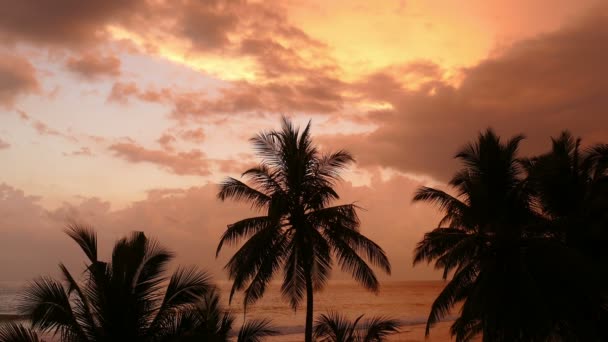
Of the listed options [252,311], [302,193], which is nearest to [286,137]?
[302,193]

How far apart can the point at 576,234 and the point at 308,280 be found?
8014mm

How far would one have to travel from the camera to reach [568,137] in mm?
20344

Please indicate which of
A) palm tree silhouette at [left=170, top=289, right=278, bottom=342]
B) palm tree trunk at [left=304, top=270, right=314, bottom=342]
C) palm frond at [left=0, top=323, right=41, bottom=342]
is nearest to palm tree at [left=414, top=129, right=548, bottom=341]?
palm tree trunk at [left=304, top=270, right=314, bottom=342]

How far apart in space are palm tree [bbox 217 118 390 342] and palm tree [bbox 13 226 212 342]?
21.9 feet

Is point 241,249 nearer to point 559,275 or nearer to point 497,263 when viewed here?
point 497,263

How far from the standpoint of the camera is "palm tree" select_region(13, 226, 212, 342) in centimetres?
946

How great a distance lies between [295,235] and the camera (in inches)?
670

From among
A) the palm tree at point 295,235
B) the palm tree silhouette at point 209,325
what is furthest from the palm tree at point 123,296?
the palm tree at point 295,235

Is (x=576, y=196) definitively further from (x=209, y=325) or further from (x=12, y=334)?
(x=12, y=334)

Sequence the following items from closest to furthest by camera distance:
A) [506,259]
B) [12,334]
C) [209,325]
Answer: [12,334] < [209,325] < [506,259]

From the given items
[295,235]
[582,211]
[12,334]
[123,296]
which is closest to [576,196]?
[582,211]

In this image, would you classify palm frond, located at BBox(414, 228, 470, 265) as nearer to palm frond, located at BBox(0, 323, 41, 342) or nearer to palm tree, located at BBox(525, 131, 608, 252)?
palm tree, located at BBox(525, 131, 608, 252)

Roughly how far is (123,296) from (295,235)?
7.98m

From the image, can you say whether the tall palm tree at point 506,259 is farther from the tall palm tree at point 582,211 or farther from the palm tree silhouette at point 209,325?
the palm tree silhouette at point 209,325
